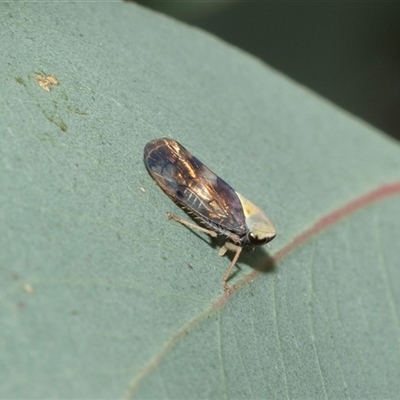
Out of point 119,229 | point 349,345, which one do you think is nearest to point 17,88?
point 119,229

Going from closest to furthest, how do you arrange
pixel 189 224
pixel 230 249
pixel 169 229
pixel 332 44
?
1. pixel 169 229
2. pixel 189 224
3. pixel 230 249
4. pixel 332 44

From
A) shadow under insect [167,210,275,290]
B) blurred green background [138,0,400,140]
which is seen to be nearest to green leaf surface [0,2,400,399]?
shadow under insect [167,210,275,290]

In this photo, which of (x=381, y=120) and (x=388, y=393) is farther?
(x=381, y=120)

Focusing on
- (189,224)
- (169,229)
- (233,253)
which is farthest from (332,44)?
(169,229)

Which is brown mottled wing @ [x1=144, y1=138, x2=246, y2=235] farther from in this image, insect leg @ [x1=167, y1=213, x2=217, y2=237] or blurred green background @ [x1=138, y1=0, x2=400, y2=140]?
blurred green background @ [x1=138, y1=0, x2=400, y2=140]

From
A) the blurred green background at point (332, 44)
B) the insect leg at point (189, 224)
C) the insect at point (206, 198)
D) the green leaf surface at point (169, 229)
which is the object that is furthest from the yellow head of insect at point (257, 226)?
the blurred green background at point (332, 44)

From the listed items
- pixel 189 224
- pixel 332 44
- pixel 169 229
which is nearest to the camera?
pixel 169 229

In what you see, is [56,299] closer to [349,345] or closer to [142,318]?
[142,318]

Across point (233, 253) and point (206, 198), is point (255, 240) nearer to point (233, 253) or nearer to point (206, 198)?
point (233, 253)
